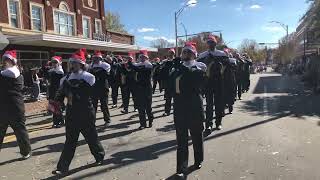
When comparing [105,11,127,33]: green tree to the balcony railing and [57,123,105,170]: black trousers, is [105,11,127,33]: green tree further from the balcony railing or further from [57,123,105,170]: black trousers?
[57,123,105,170]: black trousers

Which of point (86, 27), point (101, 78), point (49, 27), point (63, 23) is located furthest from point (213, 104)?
point (86, 27)

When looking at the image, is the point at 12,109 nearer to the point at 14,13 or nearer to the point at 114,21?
the point at 14,13

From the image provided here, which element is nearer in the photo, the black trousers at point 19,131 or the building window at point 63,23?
the black trousers at point 19,131

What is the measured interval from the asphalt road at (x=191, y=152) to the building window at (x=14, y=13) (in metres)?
17.6

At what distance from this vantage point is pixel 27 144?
349 inches

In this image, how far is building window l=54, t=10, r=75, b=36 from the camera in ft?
115

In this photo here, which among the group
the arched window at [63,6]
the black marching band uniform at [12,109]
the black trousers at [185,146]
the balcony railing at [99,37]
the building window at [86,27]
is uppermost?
the arched window at [63,6]

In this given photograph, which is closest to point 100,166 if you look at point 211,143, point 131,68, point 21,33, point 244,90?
point 211,143

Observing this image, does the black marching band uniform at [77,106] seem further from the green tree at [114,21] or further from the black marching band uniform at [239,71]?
the green tree at [114,21]

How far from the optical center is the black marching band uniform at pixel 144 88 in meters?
12.0

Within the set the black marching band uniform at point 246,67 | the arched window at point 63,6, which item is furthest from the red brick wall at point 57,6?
the black marching band uniform at point 246,67

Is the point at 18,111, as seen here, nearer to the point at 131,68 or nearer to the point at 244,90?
the point at 131,68

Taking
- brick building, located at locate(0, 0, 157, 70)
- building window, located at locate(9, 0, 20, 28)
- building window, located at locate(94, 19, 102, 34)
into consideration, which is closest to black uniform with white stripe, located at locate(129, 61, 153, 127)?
brick building, located at locate(0, 0, 157, 70)

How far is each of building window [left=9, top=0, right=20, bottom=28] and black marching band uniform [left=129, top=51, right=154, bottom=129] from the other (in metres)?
19.4
